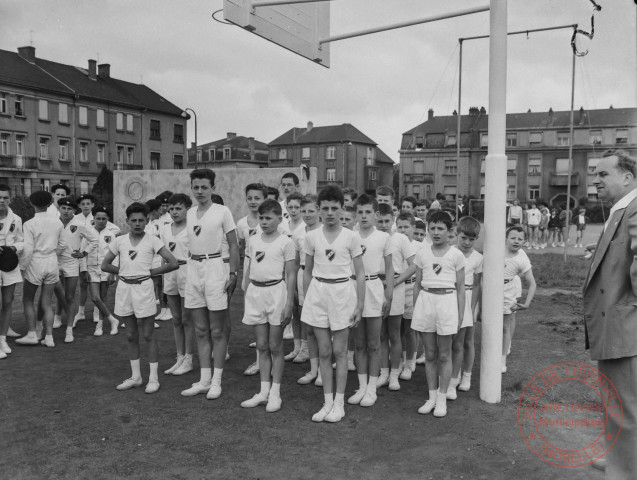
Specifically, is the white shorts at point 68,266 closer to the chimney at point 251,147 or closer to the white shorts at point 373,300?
the white shorts at point 373,300

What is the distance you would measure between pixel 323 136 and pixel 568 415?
7492cm

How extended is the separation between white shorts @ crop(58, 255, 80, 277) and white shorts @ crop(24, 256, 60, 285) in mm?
457

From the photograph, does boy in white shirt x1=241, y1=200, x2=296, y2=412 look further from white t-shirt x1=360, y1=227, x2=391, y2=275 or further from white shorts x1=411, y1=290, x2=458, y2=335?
white shorts x1=411, y1=290, x2=458, y2=335

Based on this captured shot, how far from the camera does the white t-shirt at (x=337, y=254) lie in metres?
5.40

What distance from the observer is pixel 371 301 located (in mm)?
5781

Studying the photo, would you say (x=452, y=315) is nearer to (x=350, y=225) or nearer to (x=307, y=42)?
(x=350, y=225)

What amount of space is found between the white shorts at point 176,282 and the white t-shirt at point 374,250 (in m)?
2.32

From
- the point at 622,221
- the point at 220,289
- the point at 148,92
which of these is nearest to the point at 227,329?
the point at 220,289

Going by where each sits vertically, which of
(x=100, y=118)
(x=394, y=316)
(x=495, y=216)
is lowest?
(x=394, y=316)

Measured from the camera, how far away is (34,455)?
4.49 m

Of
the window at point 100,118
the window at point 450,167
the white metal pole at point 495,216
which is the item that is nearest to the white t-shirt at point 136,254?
the white metal pole at point 495,216

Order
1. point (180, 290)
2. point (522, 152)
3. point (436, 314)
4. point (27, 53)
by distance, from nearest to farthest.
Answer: point (436, 314), point (180, 290), point (27, 53), point (522, 152)

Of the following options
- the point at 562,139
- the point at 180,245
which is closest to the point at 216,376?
the point at 180,245

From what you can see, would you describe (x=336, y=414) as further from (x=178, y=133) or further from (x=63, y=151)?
(x=178, y=133)
